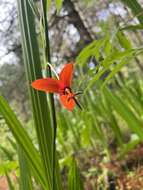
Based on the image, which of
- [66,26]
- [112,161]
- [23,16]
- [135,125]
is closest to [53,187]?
[23,16]

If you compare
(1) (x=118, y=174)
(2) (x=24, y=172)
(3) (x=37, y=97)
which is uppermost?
(3) (x=37, y=97)

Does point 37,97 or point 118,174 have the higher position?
point 37,97

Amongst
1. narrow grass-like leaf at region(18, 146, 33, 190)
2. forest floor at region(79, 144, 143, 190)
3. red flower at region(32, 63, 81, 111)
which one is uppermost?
red flower at region(32, 63, 81, 111)

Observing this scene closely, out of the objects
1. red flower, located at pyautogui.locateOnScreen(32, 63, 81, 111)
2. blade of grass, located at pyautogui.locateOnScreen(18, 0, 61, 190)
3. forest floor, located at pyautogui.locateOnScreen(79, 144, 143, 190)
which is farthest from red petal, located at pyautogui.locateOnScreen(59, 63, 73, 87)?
forest floor, located at pyautogui.locateOnScreen(79, 144, 143, 190)

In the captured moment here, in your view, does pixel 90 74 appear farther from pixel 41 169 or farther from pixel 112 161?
pixel 112 161

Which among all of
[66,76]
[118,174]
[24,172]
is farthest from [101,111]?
[66,76]

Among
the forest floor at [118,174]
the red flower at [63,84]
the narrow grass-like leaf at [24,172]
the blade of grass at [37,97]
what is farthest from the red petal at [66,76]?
the forest floor at [118,174]

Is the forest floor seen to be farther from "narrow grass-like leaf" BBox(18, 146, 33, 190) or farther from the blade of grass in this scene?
the blade of grass

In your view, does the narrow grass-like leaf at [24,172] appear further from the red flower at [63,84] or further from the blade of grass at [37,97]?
the red flower at [63,84]

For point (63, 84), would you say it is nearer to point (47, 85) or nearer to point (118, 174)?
point (47, 85)
